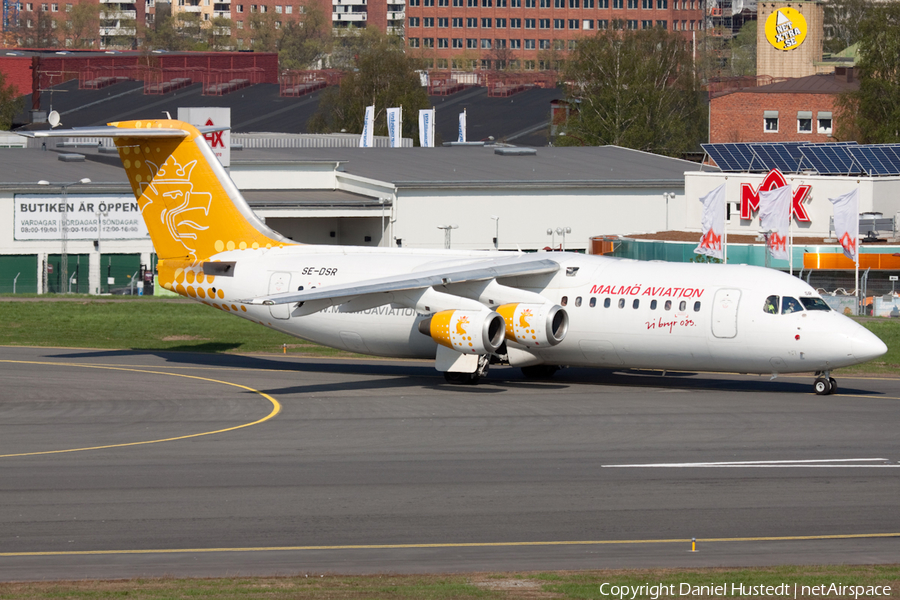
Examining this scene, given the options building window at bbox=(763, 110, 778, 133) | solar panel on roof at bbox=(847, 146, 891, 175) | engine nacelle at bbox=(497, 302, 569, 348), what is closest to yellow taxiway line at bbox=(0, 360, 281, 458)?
engine nacelle at bbox=(497, 302, 569, 348)

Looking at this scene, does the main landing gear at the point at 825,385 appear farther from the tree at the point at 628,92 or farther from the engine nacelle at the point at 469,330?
the tree at the point at 628,92

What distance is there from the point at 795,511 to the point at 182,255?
22250 millimetres

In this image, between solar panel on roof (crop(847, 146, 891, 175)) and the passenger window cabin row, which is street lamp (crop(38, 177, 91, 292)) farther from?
solar panel on roof (crop(847, 146, 891, 175))

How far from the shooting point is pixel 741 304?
1219 inches

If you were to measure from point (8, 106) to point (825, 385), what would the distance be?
112538 mm

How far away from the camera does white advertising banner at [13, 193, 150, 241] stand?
5934 centimetres

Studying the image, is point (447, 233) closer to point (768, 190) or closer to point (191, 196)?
point (768, 190)

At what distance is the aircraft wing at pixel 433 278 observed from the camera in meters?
30.7

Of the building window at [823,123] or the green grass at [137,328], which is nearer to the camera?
the green grass at [137,328]

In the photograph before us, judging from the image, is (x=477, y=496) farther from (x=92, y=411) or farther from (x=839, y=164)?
(x=839, y=164)

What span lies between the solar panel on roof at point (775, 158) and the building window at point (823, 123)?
3374 centimetres

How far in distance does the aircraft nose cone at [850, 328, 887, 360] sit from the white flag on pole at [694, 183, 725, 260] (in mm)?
24204

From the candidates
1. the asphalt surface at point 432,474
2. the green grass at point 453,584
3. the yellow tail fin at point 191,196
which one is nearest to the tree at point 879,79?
the asphalt surface at point 432,474

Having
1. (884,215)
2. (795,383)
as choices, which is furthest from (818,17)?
(795,383)
